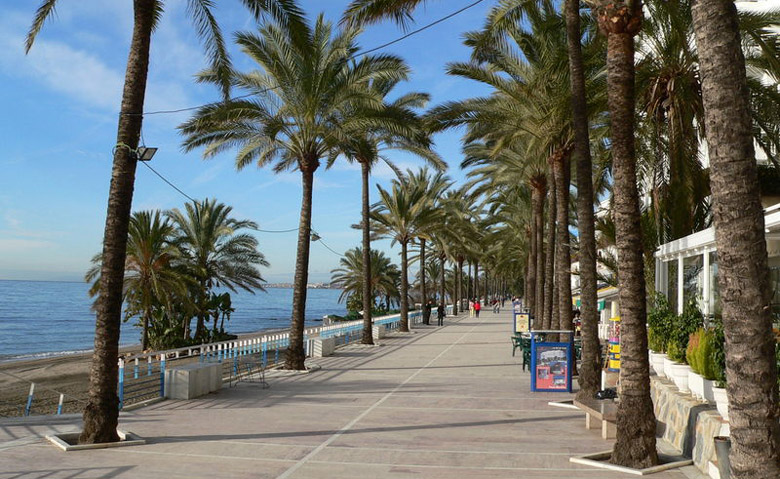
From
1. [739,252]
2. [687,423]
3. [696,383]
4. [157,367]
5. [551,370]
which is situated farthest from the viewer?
[157,367]

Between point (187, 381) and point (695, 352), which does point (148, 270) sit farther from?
point (695, 352)

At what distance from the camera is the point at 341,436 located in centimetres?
992

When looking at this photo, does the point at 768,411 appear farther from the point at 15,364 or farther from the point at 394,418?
the point at 15,364

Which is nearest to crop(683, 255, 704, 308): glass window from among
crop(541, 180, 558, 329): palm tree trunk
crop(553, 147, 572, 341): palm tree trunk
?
crop(553, 147, 572, 341): palm tree trunk

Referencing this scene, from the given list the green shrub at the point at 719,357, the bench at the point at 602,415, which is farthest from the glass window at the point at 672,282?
the green shrub at the point at 719,357

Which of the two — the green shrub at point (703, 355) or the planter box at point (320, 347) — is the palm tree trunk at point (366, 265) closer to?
the planter box at point (320, 347)

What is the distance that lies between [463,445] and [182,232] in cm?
2790

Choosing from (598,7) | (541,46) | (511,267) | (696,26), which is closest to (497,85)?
(541,46)

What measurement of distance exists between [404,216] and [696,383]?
30.0 m

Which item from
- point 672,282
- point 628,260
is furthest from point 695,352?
point 672,282

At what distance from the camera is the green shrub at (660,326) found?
1236 cm

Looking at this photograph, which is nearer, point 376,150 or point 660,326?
point 660,326

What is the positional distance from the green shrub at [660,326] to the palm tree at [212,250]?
23974 mm

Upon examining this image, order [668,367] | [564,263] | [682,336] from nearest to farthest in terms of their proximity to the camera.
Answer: [682,336] < [668,367] < [564,263]
